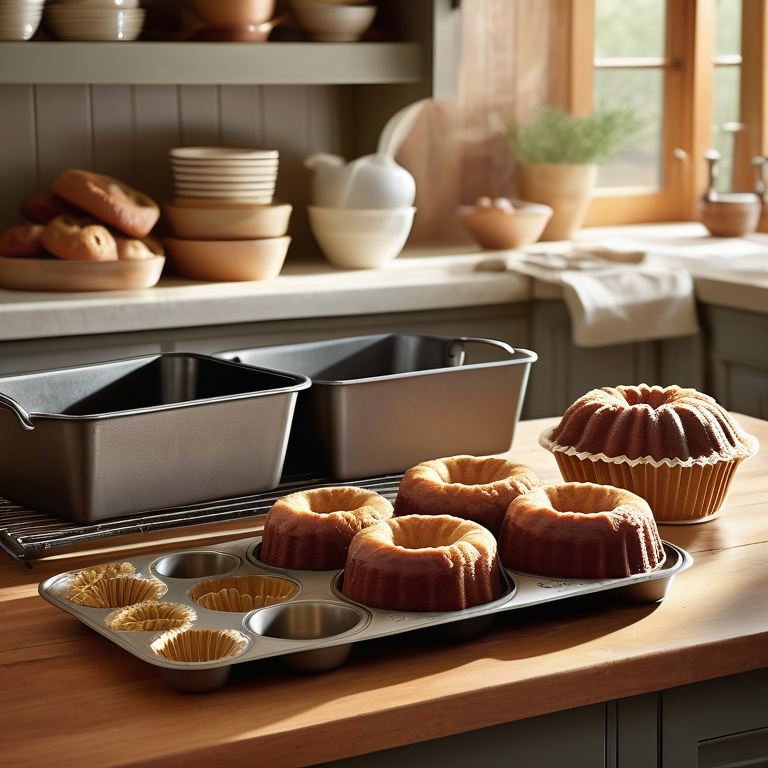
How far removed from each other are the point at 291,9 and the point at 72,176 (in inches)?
27.3

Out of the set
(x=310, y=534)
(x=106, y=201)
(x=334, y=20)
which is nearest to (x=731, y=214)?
(x=334, y=20)

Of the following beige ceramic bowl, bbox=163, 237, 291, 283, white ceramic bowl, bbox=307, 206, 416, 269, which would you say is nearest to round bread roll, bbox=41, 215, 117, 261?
beige ceramic bowl, bbox=163, 237, 291, 283

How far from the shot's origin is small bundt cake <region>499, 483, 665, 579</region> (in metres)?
0.91

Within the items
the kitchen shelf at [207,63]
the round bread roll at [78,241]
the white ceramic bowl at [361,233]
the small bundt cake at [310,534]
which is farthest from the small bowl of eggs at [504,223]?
the small bundt cake at [310,534]

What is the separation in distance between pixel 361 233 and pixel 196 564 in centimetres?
177

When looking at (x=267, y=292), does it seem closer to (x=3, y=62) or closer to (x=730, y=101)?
(x=3, y=62)

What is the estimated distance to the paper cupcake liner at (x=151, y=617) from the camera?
0.84 meters

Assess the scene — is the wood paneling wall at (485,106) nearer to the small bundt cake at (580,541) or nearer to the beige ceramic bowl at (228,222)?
the beige ceramic bowl at (228,222)

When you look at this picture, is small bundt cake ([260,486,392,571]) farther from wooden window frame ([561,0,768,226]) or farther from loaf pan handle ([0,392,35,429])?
wooden window frame ([561,0,768,226])

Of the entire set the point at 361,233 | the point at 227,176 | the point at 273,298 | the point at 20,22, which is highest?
the point at 20,22

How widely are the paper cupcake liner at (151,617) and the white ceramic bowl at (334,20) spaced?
2.02 meters

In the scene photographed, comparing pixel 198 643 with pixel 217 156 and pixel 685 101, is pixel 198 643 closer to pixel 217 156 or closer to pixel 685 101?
pixel 217 156

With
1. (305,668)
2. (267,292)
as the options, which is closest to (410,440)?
(305,668)

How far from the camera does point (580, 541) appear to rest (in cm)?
91
